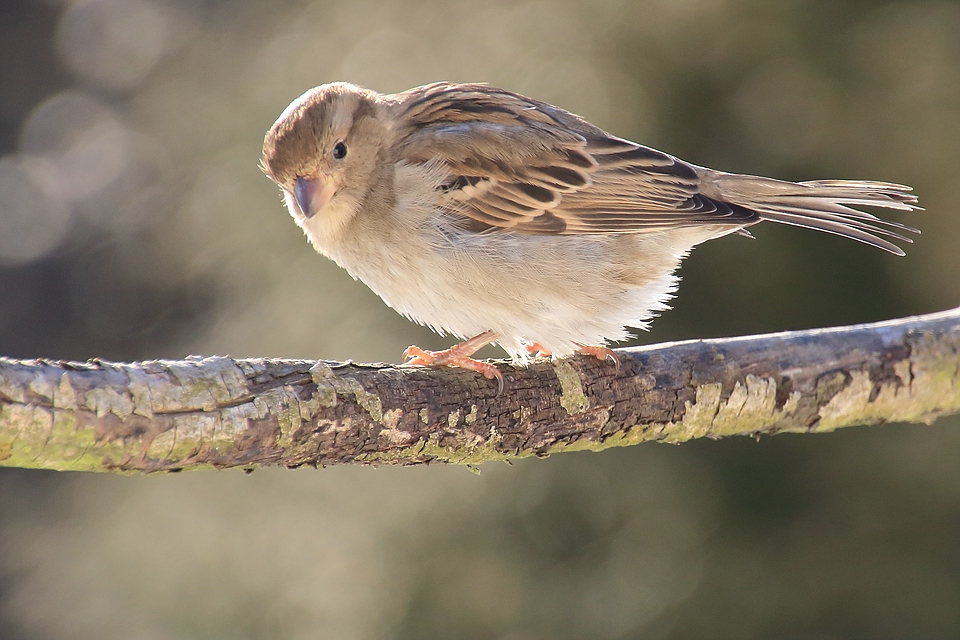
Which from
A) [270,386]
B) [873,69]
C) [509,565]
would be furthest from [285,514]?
[873,69]

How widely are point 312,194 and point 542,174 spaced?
90 centimetres

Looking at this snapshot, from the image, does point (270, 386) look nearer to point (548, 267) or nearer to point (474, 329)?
point (474, 329)

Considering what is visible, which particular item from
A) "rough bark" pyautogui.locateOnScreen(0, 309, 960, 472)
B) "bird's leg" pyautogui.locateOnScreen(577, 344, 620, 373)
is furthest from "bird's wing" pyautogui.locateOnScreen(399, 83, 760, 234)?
"rough bark" pyautogui.locateOnScreen(0, 309, 960, 472)

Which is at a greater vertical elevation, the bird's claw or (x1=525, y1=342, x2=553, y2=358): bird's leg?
(x1=525, y1=342, x2=553, y2=358): bird's leg

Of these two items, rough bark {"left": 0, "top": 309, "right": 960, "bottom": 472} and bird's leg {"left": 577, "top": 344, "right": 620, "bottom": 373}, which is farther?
bird's leg {"left": 577, "top": 344, "right": 620, "bottom": 373}

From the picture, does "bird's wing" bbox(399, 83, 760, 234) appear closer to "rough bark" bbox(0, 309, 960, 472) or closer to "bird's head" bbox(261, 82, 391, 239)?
"bird's head" bbox(261, 82, 391, 239)

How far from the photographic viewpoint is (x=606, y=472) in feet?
16.8

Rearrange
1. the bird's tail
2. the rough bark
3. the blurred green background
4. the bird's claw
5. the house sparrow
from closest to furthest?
the rough bark
the bird's claw
the house sparrow
the bird's tail
the blurred green background

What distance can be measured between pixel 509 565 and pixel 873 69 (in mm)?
3438

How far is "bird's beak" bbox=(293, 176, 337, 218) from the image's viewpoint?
140 inches

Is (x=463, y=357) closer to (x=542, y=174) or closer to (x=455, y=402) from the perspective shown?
(x=455, y=402)

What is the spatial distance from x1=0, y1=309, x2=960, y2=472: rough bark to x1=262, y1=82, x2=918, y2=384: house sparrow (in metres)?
0.29

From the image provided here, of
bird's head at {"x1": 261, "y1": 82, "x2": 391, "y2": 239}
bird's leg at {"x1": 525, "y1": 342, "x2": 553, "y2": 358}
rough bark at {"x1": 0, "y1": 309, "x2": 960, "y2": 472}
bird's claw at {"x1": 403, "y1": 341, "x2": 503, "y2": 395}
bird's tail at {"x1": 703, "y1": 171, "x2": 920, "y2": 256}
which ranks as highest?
bird's head at {"x1": 261, "y1": 82, "x2": 391, "y2": 239}

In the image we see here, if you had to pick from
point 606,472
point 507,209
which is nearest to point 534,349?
point 507,209
